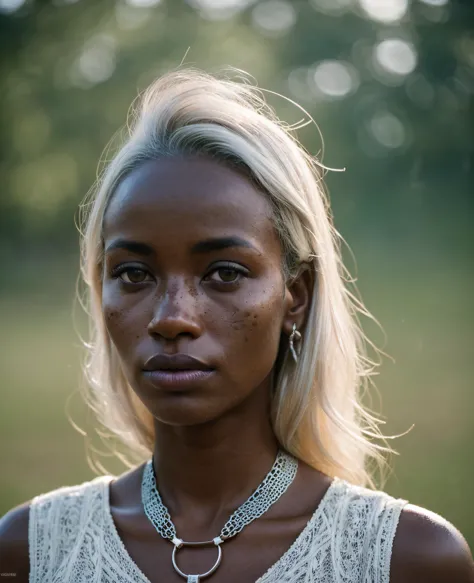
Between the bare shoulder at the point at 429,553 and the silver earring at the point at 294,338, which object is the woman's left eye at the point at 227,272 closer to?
the silver earring at the point at 294,338

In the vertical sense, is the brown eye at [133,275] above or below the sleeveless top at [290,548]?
above

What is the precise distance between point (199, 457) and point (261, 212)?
0.65m

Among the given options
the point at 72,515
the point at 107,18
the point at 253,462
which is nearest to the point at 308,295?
the point at 253,462

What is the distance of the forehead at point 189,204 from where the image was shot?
210cm

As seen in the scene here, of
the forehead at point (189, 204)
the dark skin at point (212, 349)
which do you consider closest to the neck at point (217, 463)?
the dark skin at point (212, 349)

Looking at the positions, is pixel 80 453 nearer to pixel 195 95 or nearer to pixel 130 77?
pixel 130 77

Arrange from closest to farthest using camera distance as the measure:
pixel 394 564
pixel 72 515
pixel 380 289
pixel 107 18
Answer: pixel 394 564
pixel 72 515
pixel 380 289
pixel 107 18

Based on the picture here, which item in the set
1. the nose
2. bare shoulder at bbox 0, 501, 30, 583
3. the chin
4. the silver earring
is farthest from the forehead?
bare shoulder at bbox 0, 501, 30, 583

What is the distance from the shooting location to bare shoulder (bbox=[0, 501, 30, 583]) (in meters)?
2.39

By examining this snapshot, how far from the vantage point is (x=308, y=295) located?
237 cm

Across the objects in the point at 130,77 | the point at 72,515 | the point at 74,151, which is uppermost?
the point at 130,77

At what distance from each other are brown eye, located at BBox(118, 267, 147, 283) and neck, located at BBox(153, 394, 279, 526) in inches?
15.9

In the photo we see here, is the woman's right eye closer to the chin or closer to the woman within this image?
the woman

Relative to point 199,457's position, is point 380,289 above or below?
above
